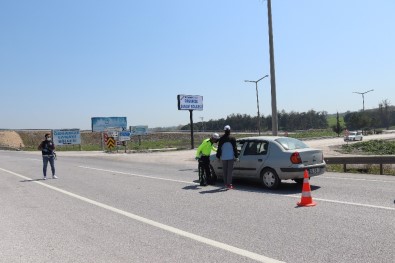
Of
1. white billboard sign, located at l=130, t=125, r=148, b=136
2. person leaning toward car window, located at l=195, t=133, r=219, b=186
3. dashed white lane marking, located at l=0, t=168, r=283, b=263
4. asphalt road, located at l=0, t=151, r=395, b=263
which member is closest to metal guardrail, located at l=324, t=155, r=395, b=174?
asphalt road, located at l=0, t=151, r=395, b=263

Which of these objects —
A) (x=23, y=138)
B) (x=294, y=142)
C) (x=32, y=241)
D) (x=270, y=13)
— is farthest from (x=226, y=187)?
(x=23, y=138)


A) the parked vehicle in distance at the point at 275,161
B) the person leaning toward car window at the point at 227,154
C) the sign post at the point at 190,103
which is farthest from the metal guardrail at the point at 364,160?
the sign post at the point at 190,103

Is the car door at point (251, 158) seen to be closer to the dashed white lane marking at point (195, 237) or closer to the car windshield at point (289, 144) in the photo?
the car windshield at point (289, 144)

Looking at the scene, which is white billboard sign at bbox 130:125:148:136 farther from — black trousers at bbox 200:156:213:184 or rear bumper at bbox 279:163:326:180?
rear bumper at bbox 279:163:326:180

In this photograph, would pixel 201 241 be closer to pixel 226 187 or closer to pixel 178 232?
pixel 178 232

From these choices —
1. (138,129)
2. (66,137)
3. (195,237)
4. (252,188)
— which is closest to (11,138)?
(138,129)

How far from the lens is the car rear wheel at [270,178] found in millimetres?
11421

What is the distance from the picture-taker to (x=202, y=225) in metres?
7.37

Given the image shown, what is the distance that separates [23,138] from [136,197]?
110810mm

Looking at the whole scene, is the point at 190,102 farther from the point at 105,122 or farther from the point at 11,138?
the point at 11,138

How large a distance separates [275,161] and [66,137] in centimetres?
5478

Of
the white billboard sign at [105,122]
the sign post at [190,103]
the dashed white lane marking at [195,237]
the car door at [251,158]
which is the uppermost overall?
the sign post at [190,103]

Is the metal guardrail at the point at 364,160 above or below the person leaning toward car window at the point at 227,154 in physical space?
below

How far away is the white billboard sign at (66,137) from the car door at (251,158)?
5303 centimetres
